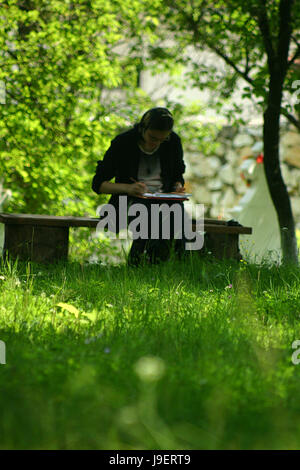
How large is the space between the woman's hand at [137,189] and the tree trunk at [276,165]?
6.67 feet

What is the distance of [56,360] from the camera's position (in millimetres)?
2098

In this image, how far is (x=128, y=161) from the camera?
5094 mm

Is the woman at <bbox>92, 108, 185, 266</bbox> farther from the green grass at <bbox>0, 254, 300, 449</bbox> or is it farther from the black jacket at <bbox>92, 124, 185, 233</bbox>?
the green grass at <bbox>0, 254, 300, 449</bbox>

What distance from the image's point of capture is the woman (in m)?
4.96

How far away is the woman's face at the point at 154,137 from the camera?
4.88 meters

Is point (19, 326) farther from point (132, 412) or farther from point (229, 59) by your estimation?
point (229, 59)

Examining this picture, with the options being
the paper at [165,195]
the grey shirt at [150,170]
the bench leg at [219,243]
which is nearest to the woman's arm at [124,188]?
the paper at [165,195]

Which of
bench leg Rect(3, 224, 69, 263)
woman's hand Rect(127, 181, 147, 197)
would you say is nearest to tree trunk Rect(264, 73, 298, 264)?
woman's hand Rect(127, 181, 147, 197)

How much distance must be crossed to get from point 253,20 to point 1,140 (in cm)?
339

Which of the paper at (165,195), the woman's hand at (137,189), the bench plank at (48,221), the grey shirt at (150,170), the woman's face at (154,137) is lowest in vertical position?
the bench plank at (48,221)

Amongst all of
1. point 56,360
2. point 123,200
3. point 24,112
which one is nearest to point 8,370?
point 56,360

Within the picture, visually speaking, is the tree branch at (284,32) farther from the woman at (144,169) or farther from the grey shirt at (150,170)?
the grey shirt at (150,170)

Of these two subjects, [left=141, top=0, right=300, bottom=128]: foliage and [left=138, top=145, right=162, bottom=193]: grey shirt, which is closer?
[left=138, top=145, right=162, bottom=193]: grey shirt

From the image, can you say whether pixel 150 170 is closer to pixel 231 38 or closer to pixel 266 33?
pixel 266 33
